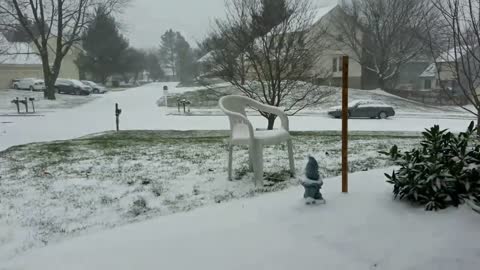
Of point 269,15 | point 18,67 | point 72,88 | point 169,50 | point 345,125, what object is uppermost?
point 169,50

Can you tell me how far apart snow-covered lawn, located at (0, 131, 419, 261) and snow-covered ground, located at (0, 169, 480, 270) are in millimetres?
565

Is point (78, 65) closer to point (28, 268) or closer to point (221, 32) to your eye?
point (221, 32)

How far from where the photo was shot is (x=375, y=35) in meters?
29.7

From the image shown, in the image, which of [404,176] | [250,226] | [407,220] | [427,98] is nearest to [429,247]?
[407,220]

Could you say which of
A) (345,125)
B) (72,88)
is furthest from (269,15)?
(72,88)

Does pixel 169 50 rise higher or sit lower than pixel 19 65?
higher

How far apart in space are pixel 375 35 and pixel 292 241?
100 ft

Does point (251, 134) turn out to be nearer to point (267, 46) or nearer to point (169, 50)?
point (267, 46)

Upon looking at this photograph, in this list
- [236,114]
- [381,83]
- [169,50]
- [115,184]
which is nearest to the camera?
[236,114]

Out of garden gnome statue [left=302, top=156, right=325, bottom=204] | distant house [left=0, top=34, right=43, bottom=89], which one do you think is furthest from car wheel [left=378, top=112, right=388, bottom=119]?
distant house [left=0, top=34, right=43, bottom=89]

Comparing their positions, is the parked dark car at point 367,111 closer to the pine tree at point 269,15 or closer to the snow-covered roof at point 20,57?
the pine tree at point 269,15

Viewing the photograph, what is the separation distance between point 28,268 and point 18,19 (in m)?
29.2

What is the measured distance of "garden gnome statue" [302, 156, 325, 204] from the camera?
8.57ft

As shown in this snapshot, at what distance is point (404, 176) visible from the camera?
2500 mm
